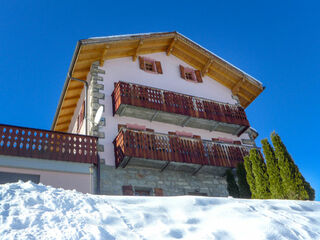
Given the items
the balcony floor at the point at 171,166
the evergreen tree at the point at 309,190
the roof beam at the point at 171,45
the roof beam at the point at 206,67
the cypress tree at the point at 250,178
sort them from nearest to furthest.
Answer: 1. the evergreen tree at the point at 309,190
2. the cypress tree at the point at 250,178
3. the balcony floor at the point at 171,166
4. the roof beam at the point at 171,45
5. the roof beam at the point at 206,67

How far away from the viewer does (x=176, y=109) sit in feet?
52.4

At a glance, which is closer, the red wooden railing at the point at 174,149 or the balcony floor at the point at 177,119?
the red wooden railing at the point at 174,149

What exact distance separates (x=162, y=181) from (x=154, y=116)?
10.3 ft

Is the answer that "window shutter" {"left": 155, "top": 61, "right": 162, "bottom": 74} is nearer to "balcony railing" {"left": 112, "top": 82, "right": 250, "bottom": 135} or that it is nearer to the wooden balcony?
"balcony railing" {"left": 112, "top": 82, "right": 250, "bottom": 135}

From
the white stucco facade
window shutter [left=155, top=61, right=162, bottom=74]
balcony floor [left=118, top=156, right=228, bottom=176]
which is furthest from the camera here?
window shutter [left=155, top=61, right=162, bottom=74]

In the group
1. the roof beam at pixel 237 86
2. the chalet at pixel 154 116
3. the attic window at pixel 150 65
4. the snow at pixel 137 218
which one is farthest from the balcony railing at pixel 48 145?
the roof beam at pixel 237 86

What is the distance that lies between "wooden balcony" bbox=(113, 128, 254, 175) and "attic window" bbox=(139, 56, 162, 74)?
4.64m

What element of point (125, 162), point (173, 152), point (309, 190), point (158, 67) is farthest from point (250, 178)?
point (158, 67)

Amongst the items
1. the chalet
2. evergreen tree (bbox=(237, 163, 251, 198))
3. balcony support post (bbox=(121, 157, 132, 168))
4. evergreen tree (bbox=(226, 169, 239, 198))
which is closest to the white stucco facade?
the chalet

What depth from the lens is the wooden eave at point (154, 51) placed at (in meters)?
16.4

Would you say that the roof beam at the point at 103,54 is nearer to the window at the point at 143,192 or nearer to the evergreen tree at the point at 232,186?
the window at the point at 143,192

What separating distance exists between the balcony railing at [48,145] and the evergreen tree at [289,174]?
630cm

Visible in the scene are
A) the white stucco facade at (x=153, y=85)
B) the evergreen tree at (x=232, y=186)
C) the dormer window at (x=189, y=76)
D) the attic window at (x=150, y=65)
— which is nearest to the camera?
the evergreen tree at (x=232, y=186)

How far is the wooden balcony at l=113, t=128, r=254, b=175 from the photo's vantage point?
13477mm
